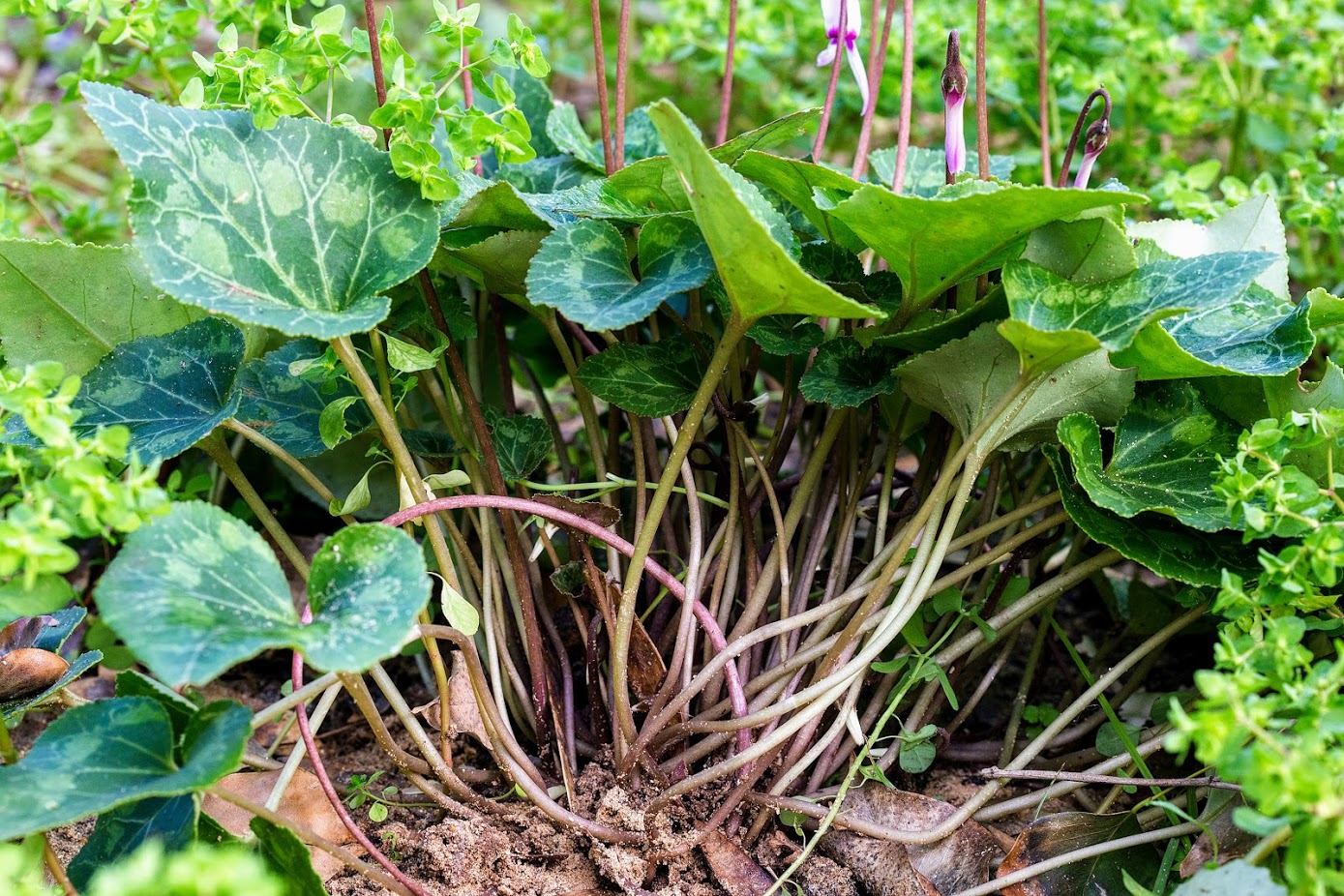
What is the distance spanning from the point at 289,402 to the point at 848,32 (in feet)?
2.33

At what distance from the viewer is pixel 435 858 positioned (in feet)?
3.53

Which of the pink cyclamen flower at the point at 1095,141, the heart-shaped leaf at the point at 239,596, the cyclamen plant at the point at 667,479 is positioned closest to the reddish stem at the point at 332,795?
the cyclamen plant at the point at 667,479

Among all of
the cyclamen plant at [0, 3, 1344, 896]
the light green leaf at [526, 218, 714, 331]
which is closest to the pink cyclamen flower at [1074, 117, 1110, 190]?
the cyclamen plant at [0, 3, 1344, 896]

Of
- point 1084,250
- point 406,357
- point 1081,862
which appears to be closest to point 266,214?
point 406,357

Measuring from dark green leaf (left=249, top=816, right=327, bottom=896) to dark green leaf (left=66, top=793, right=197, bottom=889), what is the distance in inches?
2.3

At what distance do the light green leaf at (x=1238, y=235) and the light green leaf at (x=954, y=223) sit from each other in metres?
0.26

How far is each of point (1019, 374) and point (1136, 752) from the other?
399mm

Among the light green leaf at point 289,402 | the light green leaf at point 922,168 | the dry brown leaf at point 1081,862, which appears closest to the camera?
the dry brown leaf at point 1081,862

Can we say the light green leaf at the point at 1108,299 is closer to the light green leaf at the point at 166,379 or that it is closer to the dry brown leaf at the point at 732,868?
the dry brown leaf at the point at 732,868

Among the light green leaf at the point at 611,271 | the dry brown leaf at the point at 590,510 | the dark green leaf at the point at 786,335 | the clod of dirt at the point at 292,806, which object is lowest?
the clod of dirt at the point at 292,806

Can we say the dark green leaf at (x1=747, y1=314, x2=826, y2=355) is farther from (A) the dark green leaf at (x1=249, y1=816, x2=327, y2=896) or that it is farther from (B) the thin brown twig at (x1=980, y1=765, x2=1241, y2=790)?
(A) the dark green leaf at (x1=249, y1=816, x2=327, y2=896)

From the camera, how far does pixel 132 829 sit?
92 centimetres

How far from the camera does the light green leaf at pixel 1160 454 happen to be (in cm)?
100

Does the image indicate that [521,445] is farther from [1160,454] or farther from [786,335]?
[1160,454]
